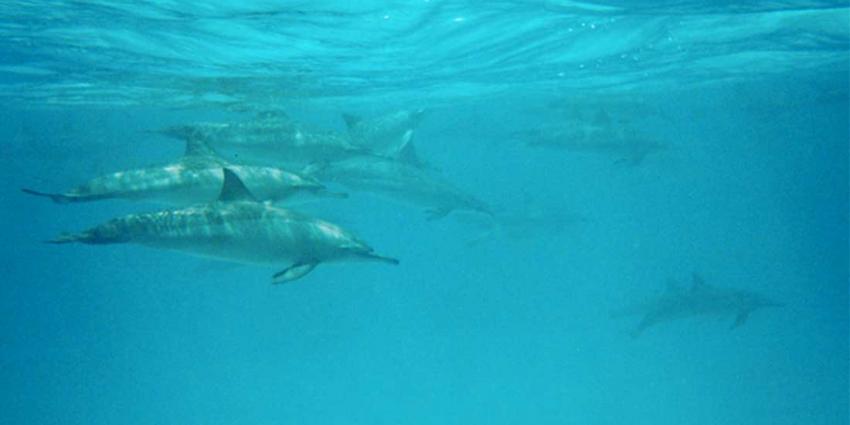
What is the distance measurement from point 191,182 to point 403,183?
7549 millimetres

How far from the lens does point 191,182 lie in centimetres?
1014

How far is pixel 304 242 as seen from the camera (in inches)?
350

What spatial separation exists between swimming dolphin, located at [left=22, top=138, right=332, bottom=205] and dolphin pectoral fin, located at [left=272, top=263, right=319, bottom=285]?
2174 mm

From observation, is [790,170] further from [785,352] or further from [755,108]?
[755,108]

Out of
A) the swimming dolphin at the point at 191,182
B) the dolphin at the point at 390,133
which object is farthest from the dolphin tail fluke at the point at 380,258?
the dolphin at the point at 390,133

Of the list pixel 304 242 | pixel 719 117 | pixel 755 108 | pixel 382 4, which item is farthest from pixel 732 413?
pixel 304 242

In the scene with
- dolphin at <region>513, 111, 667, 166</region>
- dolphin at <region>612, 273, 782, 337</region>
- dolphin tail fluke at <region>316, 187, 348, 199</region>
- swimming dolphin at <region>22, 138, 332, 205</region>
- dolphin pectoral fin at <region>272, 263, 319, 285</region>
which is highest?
swimming dolphin at <region>22, 138, 332, 205</region>

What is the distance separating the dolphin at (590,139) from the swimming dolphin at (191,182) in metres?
13.9

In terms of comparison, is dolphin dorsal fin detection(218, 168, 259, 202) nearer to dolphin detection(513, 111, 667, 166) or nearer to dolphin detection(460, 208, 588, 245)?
dolphin detection(513, 111, 667, 166)

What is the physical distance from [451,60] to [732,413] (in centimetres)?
2682

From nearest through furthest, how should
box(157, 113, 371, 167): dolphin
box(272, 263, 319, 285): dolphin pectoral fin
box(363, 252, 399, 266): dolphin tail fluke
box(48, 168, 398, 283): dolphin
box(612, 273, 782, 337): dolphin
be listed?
box(272, 263, 319, 285): dolphin pectoral fin → box(363, 252, 399, 266): dolphin tail fluke → box(48, 168, 398, 283): dolphin → box(157, 113, 371, 167): dolphin → box(612, 273, 782, 337): dolphin

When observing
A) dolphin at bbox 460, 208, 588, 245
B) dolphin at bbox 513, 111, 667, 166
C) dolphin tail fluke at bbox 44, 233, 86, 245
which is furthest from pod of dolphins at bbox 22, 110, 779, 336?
dolphin at bbox 460, 208, 588, 245

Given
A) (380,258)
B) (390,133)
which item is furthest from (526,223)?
(380,258)

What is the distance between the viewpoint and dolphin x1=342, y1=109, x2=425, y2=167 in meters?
17.0
